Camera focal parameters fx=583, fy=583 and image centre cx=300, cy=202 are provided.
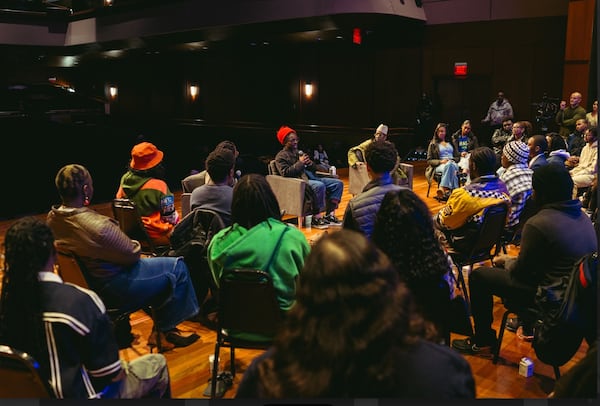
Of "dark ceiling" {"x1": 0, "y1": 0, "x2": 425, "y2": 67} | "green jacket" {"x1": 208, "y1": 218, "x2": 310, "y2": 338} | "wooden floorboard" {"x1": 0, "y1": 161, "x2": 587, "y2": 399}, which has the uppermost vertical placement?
"dark ceiling" {"x1": 0, "y1": 0, "x2": 425, "y2": 67}

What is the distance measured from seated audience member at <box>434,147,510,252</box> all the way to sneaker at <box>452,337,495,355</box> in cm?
67

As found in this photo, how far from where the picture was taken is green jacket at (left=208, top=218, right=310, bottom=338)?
2631mm

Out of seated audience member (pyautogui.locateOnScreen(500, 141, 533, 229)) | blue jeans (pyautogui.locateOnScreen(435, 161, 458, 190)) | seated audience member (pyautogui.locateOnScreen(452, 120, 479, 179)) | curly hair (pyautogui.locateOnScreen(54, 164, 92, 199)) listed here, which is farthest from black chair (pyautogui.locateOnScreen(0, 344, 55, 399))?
seated audience member (pyautogui.locateOnScreen(452, 120, 479, 179))

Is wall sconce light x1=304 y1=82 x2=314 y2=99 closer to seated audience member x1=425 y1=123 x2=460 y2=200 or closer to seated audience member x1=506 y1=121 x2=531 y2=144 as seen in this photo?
seated audience member x1=425 y1=123 x2=460 y2=200

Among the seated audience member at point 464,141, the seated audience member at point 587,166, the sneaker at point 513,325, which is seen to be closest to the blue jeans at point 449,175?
the seated audience member at point 464,141

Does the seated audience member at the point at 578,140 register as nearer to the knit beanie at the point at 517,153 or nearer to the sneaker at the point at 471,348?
the knit beanie at the point at 517,153

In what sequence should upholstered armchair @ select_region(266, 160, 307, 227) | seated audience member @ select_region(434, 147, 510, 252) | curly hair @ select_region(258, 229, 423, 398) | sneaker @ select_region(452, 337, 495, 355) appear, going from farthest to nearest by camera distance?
upholstered armchair @ select_region(266, 160, 307, 227)
seated audience member @ select_region(434, 147, 510, 252)
sneaker @ select_region(452, 337, 495, 355)
curly hair @ select_region(258, 229, 423, 398)

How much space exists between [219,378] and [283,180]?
320 cm

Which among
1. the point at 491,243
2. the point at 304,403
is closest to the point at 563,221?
the point at 491,243

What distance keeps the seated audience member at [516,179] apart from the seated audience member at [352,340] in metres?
3.68

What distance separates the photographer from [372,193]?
11.4 feet

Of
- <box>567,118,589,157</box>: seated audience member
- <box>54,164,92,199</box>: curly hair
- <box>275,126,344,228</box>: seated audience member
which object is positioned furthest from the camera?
<box>567,118,589,157</box>: seated audience member

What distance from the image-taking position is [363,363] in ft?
4.12

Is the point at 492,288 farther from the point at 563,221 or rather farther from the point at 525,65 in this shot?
the point at 525,65
